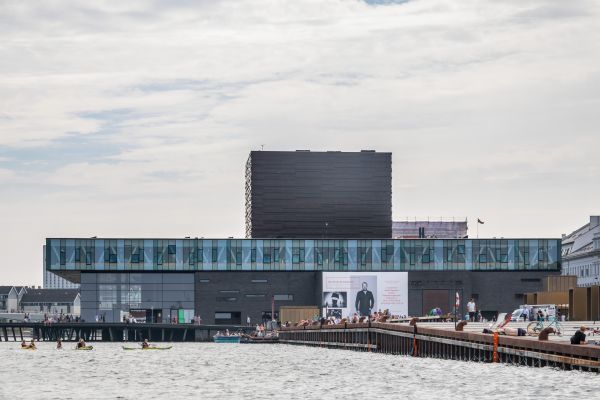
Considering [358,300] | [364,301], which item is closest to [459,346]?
[364,301]

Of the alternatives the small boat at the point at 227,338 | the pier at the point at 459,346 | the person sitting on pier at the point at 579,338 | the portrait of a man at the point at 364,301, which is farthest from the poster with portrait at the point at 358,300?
the person sitting on pier at the point at 579,338

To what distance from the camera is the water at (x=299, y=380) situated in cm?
6462

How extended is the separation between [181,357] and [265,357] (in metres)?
8.40

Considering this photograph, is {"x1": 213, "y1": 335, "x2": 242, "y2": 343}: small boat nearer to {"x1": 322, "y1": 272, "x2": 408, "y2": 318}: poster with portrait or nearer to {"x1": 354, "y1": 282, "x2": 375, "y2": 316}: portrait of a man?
{"x1": 322, "y1": 272, "x2": 408, "y2": 318}: poster with portrait

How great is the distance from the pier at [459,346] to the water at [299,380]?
0.77m

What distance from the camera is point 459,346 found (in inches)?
3310

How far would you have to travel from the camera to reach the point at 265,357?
121m

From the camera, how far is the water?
2544 inches

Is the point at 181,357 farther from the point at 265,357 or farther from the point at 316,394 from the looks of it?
the point at 316,394

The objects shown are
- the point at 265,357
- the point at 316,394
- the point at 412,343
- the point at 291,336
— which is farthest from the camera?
the point at 291,336

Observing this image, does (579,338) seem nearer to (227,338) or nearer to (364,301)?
(227,338)

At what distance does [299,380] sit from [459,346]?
10.7 meters

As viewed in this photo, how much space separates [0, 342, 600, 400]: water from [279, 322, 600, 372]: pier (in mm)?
769

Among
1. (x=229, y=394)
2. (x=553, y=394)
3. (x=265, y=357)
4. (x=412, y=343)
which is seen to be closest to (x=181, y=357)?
(x=265, y=357)
